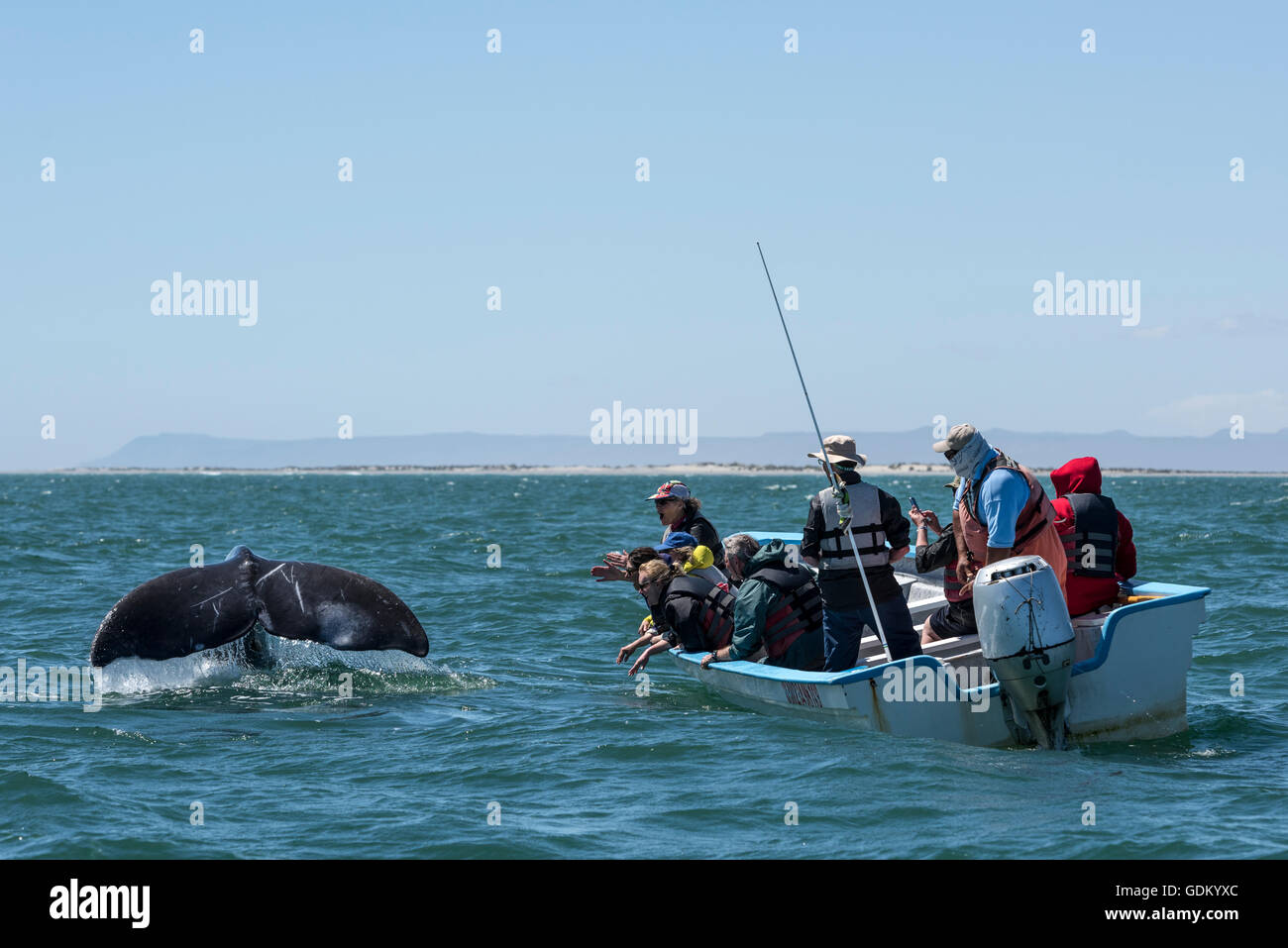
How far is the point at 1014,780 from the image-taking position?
8.03 metres

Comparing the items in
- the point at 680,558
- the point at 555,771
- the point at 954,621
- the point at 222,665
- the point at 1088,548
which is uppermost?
the point at 1088,548

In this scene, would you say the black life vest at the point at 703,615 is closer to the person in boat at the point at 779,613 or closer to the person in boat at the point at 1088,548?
the person in boat at the point at 779,613

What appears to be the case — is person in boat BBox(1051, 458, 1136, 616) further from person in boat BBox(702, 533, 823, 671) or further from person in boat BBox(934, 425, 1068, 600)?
person in boat BBox(702, 533, 823, 671)

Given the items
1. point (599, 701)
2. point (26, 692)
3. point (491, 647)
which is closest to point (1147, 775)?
point (599, 701)

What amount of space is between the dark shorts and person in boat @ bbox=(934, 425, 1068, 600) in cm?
121

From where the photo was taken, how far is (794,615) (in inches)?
397

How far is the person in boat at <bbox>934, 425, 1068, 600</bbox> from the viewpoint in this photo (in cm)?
853

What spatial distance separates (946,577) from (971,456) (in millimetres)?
2081

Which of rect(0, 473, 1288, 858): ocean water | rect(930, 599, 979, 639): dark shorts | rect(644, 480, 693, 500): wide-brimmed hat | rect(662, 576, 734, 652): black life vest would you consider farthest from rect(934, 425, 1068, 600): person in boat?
rect(644, 480, 693, 500): wide-brimmed hat

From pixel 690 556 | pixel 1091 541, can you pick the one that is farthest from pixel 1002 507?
pixel 690 556

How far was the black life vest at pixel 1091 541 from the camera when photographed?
31.6ft

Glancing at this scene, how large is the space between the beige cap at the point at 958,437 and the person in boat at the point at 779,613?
1809 millimetres

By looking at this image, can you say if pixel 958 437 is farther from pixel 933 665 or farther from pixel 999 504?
pixel 933 665
